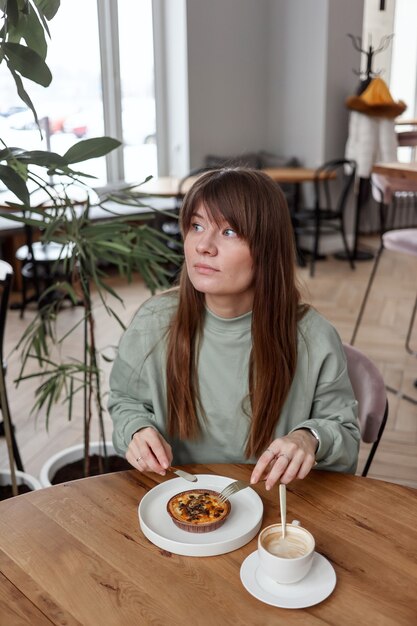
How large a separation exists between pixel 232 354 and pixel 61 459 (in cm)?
112

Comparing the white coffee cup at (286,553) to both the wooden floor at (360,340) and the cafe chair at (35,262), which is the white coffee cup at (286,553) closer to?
the wooden floor at (360,340)

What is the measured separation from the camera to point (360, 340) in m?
3.84

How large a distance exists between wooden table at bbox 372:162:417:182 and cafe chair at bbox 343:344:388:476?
147cm

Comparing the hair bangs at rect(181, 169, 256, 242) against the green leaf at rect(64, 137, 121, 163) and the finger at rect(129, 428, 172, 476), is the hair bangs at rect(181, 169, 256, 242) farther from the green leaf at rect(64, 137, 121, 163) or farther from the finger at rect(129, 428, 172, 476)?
the finger at rect(129, 428, 172, 476)

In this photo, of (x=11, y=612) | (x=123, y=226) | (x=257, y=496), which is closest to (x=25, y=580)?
(x=11, y=612)

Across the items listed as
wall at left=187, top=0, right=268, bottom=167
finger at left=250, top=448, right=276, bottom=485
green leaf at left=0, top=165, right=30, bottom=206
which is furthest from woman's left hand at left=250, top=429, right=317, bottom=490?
wall at left=187, top=0, right=268, bottom=167

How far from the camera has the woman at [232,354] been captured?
1209mm

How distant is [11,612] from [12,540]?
14 centimetres

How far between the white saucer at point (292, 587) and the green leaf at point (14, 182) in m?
0.74

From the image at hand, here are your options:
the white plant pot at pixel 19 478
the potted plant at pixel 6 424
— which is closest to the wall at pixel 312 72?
the potted plant at pixel 6 424

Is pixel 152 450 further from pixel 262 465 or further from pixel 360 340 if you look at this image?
pixel 360 340

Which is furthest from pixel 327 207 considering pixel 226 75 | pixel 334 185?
pixel 226 75

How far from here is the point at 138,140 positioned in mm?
5992

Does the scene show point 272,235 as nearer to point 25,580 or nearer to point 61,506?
point 61,506
